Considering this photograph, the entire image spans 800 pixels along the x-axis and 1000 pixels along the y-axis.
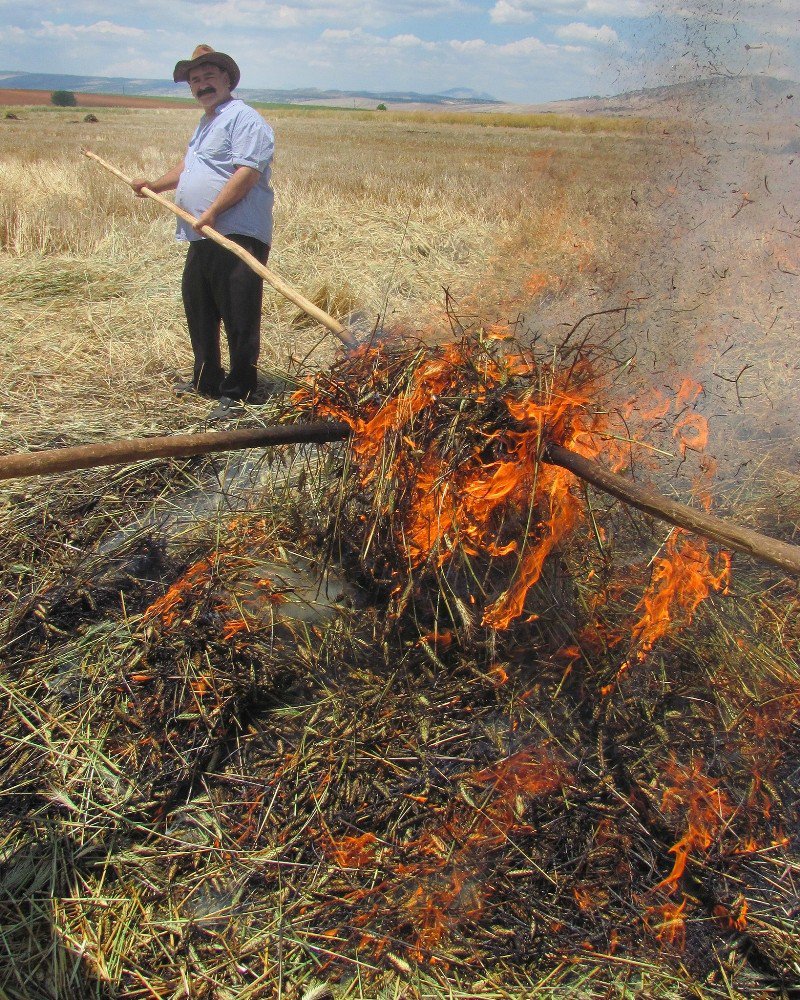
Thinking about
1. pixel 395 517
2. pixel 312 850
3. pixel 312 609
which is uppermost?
pixel 395 517

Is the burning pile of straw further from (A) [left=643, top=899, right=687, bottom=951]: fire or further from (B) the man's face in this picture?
(B) the man's face

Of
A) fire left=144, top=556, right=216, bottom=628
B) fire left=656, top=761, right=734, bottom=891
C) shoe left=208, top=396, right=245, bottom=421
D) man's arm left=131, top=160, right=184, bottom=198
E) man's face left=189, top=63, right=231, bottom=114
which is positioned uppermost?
man's face left=189, top=63, right=231, bottom=114

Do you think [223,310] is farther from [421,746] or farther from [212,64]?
[421,746]

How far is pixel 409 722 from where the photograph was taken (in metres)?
A: 2.36

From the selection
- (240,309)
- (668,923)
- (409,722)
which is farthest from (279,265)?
(668,923)

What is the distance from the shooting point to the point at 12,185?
10016mm

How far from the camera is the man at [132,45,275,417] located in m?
4.11

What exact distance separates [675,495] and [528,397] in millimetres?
1707

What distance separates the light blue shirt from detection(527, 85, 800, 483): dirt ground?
206 cm

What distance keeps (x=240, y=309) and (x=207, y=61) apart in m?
1.45

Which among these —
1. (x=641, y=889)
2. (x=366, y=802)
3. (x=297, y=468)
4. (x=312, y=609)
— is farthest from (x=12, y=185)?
(x=641, y=889)

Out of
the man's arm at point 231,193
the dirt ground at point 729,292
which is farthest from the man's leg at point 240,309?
the dirt ground at point 729,292

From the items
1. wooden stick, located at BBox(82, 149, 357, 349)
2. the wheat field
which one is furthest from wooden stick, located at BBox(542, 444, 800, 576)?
wooden stick, located at BBox(82, 149, 357, 349)

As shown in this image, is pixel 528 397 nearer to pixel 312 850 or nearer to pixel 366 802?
pixel 366 802
